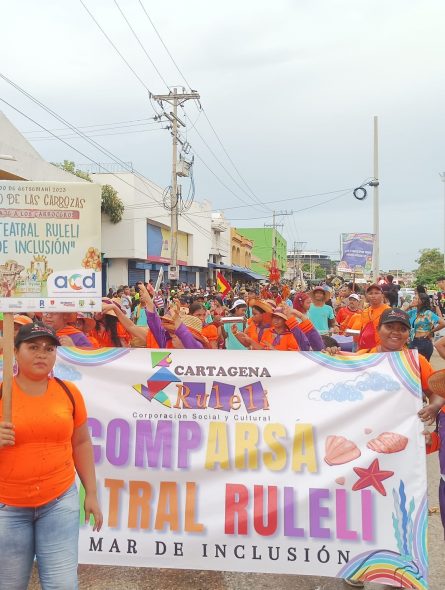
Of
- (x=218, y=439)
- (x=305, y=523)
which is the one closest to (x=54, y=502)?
(x=218, y=439)

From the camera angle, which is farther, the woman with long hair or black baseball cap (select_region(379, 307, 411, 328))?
the woman with long hair

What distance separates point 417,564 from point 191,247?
42468 mm

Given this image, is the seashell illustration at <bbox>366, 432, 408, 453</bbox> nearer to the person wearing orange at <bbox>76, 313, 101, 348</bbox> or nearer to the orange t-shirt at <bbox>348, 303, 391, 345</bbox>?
the person wearing orange at <bbox>76, 313, 101, 348</bbox>

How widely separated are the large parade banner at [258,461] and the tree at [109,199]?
26195 millimetres

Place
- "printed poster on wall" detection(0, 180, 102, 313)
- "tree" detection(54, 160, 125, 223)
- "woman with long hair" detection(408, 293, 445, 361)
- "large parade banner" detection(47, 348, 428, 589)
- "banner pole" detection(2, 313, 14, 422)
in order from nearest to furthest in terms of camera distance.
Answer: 1. "banner pole" detection(2, 313, 14, 422)
2. "printed poster on wall" detection(0, 180, 102, 313)
3. "large parade banner" detection(47, 348, 428, 589)
4. "woman with long hair" detection(408, 293, 445, 361)
5. "tree" detection(54, 160, 125, 223)

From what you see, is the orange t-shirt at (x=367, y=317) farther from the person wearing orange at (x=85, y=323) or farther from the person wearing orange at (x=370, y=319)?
the person wearing orange at (x=85, y=323)

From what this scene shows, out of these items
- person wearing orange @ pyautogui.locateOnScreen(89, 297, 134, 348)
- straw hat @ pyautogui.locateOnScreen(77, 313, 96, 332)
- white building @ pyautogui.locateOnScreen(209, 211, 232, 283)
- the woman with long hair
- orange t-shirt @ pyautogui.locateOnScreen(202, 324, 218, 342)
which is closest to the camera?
straw hat @ pyautogui.locateOnScreen(77, 313, 96, 332)

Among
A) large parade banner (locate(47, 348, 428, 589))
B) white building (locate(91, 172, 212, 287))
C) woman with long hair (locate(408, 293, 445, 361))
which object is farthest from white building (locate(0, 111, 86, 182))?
large parade banner (locate(47, 348, 428, 589))

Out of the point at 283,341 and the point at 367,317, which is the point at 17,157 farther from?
the point at 283,341

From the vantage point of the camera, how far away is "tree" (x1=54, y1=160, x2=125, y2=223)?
95.1ft

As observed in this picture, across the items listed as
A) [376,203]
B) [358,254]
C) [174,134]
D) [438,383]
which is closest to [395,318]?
[438,383]

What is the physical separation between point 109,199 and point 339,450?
27.2 meters

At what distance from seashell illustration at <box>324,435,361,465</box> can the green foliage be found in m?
26.7

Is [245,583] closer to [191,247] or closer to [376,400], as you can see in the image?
[376,400]
